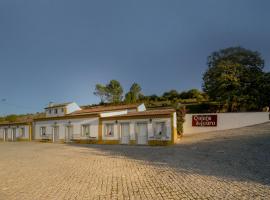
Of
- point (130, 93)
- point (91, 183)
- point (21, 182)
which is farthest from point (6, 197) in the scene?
point (130, 93)

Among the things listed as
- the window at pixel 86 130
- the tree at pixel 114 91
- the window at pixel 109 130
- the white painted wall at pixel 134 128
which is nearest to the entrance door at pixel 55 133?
the window at pixel 86 130

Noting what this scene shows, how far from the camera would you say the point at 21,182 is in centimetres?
915

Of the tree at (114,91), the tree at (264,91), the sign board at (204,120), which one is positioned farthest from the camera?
the tree at (114,91)

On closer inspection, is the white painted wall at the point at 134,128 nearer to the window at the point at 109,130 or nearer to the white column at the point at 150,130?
the white column at the point at 150,130

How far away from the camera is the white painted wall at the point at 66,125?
27.8 metres

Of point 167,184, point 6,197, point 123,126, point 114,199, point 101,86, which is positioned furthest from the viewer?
point 101,86

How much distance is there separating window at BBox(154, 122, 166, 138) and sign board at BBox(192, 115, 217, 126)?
7518 mm

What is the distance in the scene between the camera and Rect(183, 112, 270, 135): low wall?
27109 millimetres

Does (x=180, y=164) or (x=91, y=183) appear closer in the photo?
(x=91, y=183)

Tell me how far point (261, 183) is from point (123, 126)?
1853 centimetres

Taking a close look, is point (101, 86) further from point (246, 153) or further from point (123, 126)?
point (246, 153)

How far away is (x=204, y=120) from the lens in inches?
1110

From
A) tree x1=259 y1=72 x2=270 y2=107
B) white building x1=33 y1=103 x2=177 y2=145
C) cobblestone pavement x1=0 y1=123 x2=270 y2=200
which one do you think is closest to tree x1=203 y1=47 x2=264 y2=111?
tree x1=259 y1=72 x2=270 y2=107

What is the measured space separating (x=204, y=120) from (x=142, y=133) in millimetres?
8682
